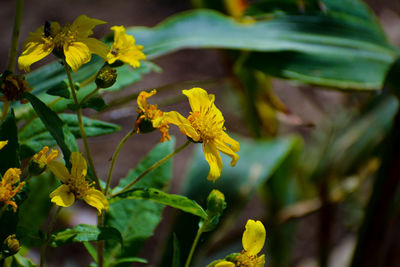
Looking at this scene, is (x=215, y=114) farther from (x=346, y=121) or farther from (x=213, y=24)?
(x=346, y=121)

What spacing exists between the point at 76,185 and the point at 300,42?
603 millimetres

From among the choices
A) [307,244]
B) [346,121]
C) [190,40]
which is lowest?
[307,244]

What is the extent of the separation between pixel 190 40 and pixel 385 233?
0.49 m

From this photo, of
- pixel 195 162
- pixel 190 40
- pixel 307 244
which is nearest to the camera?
pixel 190 40

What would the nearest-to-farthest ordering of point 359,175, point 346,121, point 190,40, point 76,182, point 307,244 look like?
point 76,182 < point 190,40 < point 359,175 < point 346,121 < point 307,244

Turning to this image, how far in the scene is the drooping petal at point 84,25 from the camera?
42 centimetres

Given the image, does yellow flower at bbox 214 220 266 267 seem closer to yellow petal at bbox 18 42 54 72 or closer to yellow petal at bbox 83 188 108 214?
yellow petal at bbox 83 188 108 214

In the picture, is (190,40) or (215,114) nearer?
(215,114)

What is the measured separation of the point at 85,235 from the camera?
405 millimetres

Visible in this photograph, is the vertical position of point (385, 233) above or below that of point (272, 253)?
above

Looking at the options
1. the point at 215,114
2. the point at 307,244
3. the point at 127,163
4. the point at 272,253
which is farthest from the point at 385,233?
the point at 127,163

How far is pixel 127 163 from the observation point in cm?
170

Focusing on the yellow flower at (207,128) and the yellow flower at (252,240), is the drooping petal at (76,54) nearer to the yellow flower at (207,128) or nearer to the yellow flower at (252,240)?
the yellow flower at (207,128)

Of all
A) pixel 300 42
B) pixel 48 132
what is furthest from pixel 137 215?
pixel 300 42
